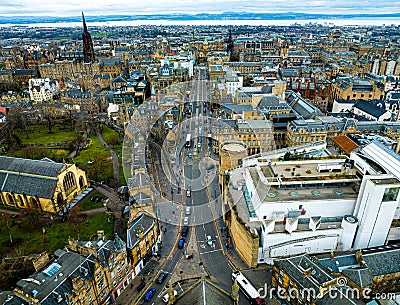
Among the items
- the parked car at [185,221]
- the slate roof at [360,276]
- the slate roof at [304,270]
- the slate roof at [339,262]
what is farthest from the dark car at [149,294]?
the slate roof at [360,276]

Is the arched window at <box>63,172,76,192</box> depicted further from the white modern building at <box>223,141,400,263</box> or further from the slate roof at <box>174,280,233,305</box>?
the slate roof at <box>174,280,233,305</box>

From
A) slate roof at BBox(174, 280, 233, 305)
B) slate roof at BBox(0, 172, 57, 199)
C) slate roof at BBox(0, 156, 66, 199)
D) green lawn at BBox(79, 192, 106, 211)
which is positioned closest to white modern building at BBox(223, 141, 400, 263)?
slate roof at BBox(174, 280, 233, 305)

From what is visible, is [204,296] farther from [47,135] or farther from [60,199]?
[47,135]

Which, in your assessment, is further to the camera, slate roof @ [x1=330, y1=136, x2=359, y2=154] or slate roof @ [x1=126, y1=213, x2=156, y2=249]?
slate roof @ [x1=330, y1=136, x2=359, y2=154]

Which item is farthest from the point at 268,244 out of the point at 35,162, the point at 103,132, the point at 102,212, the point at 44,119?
the point at 44,119

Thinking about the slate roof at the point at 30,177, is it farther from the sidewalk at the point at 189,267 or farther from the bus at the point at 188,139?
the bus at the point at 188,139

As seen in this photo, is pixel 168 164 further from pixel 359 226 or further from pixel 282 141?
pixel 359 226
